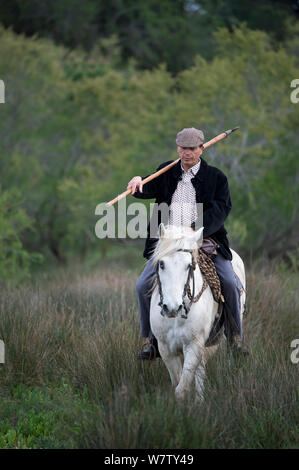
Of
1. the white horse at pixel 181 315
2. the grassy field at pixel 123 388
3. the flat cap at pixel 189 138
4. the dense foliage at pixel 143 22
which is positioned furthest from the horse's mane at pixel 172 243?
the dense foliage at pixel 143 22

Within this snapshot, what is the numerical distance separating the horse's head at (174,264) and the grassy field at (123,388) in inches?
25.8

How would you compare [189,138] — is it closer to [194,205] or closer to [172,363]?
[194,205]

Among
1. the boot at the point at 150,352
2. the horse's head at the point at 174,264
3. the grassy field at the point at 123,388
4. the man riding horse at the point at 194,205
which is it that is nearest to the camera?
the grassy field at the point at 123,388

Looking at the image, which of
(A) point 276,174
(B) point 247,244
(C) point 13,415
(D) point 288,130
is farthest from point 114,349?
(D) point 288,130

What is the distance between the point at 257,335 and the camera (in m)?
7.57

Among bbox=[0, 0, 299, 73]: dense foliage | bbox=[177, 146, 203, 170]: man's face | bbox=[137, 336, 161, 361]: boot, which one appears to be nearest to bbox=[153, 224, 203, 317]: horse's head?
bbox=[177, 146, 203, 170]: man's face

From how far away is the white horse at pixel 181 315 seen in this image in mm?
5316

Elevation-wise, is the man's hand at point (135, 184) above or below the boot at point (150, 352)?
above

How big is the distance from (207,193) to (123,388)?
6.71ft

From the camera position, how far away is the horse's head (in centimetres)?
514

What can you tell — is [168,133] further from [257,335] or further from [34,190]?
[257,335]

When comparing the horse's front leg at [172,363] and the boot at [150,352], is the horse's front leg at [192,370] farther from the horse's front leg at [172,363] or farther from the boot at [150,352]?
the boot at [150,352]

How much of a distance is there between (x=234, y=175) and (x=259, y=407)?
1348 centimetres

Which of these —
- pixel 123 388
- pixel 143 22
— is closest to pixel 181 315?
pixel 123 388
